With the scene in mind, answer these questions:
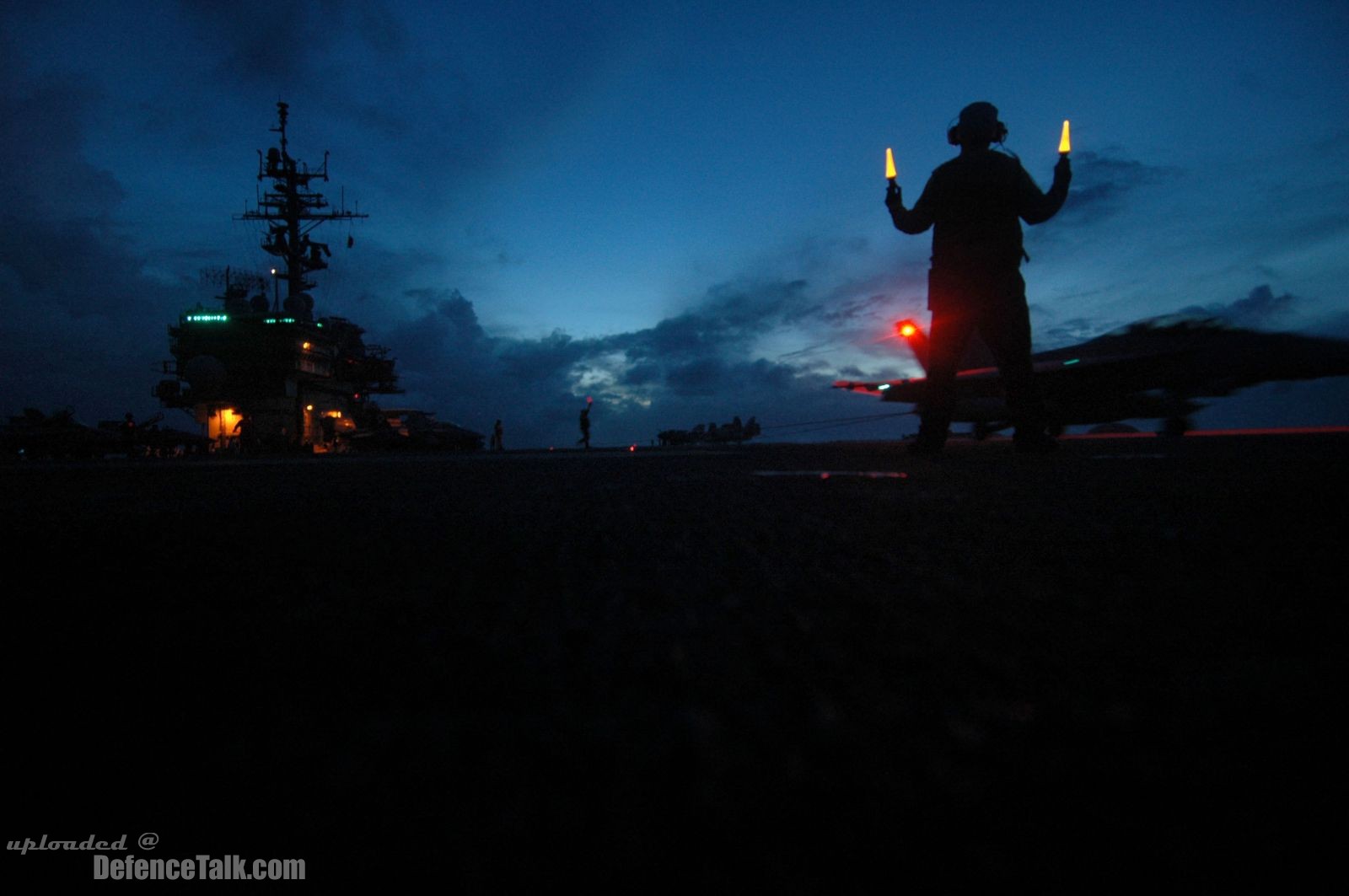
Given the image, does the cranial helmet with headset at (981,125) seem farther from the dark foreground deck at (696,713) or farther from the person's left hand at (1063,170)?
the dark foreground deck at (696,713)

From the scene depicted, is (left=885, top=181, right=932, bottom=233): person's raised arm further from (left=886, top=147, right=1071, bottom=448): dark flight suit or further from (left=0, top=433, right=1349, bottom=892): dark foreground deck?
(left=0, top=433, right=1349, bottom=892): dark foreground deck

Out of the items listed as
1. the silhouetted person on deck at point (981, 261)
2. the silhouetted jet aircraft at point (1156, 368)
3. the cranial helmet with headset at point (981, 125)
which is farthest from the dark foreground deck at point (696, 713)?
the silhouetted jet aircraft at point (1156, 368)

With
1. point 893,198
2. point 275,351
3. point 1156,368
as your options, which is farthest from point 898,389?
point 275,351

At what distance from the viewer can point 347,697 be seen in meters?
0.37

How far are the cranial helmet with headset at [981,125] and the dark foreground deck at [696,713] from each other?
12.1 ft

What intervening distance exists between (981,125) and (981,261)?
86 cm

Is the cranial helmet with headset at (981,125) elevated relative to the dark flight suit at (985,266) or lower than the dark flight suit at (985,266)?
elevated

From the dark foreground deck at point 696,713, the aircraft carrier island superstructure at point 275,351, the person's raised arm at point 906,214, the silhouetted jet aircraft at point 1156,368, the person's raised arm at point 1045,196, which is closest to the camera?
the dark foreground deck at point 696,713

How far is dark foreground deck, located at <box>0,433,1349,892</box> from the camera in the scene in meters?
A: 0.25

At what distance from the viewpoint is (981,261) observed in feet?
11.6

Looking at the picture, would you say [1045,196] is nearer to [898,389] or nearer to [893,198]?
[893,198]

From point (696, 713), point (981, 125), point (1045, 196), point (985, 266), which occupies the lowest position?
point (696, 713)

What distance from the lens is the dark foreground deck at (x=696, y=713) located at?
249 mm

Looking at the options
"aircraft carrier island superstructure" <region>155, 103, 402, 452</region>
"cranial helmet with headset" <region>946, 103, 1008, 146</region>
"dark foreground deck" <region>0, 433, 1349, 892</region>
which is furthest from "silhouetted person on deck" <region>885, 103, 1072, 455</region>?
"aircraft carrier island superstructure" <region>155, 103, 402, 452</region>
